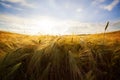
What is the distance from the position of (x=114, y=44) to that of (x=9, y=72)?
0.93 meters

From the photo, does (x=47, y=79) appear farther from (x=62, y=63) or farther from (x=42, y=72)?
(x=62, y=63)

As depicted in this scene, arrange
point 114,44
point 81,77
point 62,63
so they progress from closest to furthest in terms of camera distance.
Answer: point 81,77 → point 62,63 → point 114,44

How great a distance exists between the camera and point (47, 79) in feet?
4.47

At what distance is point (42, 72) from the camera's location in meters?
1.38

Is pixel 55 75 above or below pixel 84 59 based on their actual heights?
below

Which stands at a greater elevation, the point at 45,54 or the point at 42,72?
the point at 45,54

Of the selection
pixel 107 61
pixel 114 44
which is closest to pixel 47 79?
pixel 107 61

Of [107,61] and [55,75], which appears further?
[107,61]

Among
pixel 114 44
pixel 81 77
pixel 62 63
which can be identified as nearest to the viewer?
pixel 81 77

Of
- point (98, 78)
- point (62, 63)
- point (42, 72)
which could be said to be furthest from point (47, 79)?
point (98, 78)

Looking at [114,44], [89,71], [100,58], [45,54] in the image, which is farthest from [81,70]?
[114,44]

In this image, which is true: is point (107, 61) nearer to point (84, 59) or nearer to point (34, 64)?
point (84, 59)

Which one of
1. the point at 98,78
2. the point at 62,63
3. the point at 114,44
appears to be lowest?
the point at 98,78

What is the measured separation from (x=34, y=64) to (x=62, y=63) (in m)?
0.21
